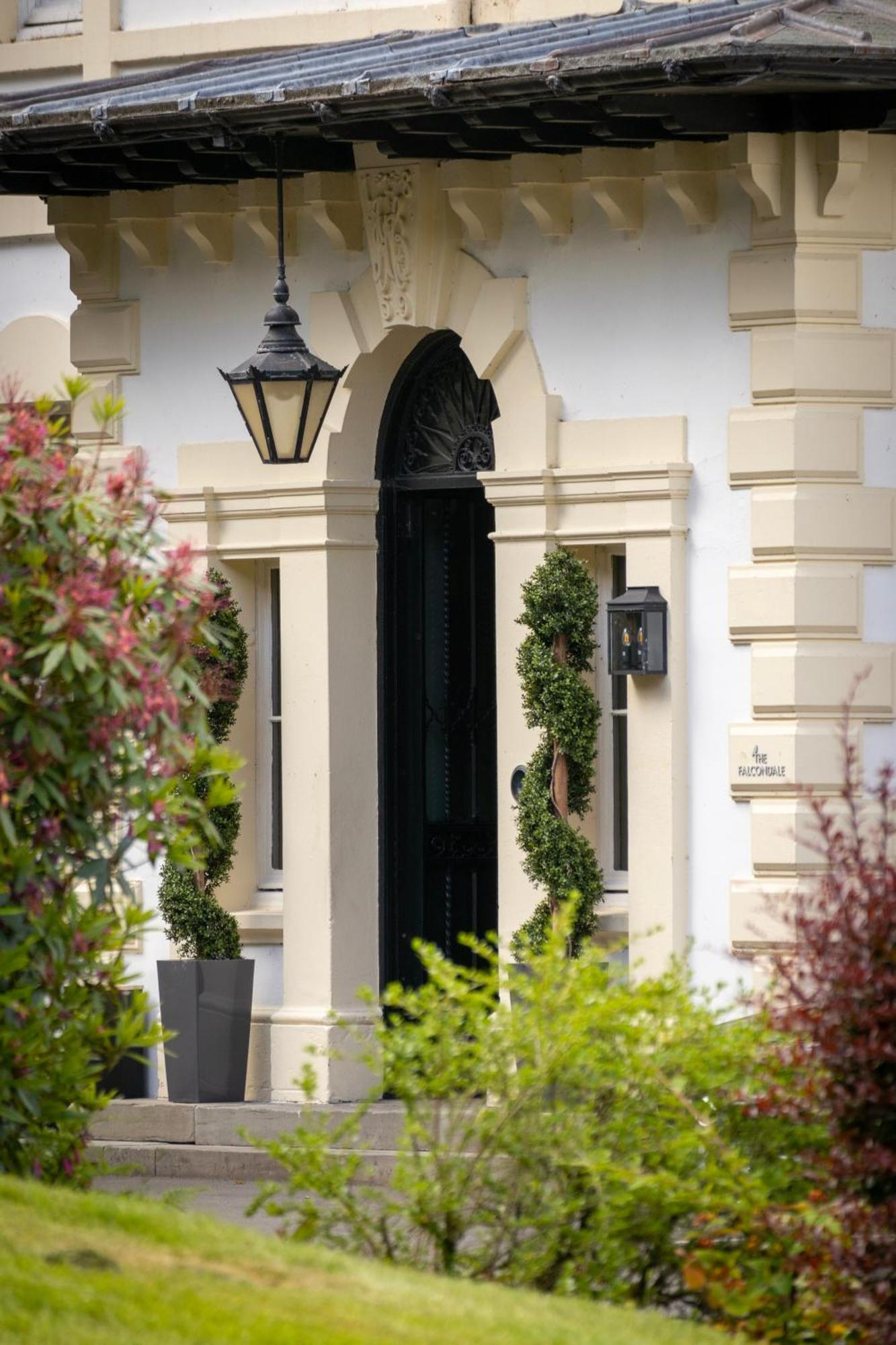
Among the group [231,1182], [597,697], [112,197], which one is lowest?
[231,1182]

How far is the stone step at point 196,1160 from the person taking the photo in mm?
13492

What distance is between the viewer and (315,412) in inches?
525

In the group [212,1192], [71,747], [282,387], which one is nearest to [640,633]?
[282,387]

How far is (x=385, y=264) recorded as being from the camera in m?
13.8

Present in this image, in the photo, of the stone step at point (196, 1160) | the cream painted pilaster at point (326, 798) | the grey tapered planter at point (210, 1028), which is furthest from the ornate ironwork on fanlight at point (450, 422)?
the stone step at point (196, 1160)

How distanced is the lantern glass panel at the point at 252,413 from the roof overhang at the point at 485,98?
1098 mm

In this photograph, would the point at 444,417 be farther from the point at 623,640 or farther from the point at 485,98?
the point at 485,98

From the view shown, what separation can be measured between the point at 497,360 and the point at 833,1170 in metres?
6.49

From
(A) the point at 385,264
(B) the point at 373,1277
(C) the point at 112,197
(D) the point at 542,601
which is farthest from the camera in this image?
(C) the point at 112,197

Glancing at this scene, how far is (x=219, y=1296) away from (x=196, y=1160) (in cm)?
682

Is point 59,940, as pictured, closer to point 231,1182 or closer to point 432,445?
point 231,1182

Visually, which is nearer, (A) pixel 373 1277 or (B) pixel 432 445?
(A) pixel 373 1277

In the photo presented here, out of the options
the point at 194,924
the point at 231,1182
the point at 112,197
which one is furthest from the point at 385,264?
the point at 231,1182

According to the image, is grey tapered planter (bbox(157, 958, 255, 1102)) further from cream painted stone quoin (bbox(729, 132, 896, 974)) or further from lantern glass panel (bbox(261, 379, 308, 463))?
cream painted stone quoin (bbox(729, 132, 896, 974))
